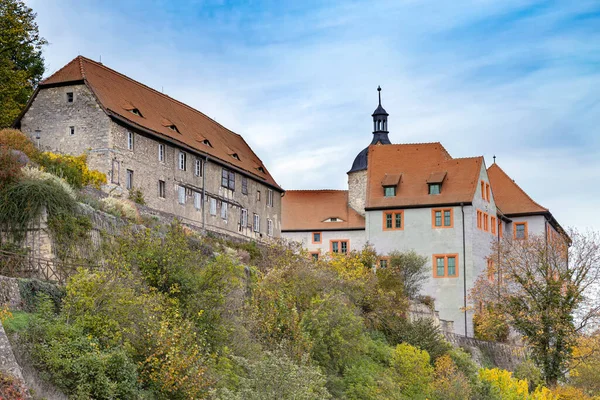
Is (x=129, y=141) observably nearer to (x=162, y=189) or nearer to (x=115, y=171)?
(x=115, y=171)

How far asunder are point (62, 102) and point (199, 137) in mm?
9918

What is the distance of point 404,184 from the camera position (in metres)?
62.2

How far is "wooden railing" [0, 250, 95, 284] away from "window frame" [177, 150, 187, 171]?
20300 millimetres

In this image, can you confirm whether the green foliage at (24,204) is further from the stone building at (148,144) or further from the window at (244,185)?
the window at (244,185)

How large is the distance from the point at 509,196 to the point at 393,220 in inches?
439

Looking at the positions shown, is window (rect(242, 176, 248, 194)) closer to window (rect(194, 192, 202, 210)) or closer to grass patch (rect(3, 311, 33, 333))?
window (rect(194, 192, 202, 210))

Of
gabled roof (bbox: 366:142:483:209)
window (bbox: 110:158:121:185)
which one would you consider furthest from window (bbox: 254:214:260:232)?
window (bbox: 110:158:121:185)

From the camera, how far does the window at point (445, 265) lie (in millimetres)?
58844

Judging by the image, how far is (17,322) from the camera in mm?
21766

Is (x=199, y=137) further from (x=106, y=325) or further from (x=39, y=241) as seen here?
(x=106, y=325)

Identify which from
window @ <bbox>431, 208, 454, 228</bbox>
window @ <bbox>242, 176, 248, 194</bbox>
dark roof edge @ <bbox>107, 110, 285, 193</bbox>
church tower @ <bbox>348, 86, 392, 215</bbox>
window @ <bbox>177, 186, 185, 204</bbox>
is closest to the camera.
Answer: dark roof edge @ <bbox>107, 110, 285, 193</bbox>

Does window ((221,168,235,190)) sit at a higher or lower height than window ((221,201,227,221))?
higher

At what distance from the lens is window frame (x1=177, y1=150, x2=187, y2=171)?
4785 cm

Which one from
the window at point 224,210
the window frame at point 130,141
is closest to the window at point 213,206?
the window at point 224,210
